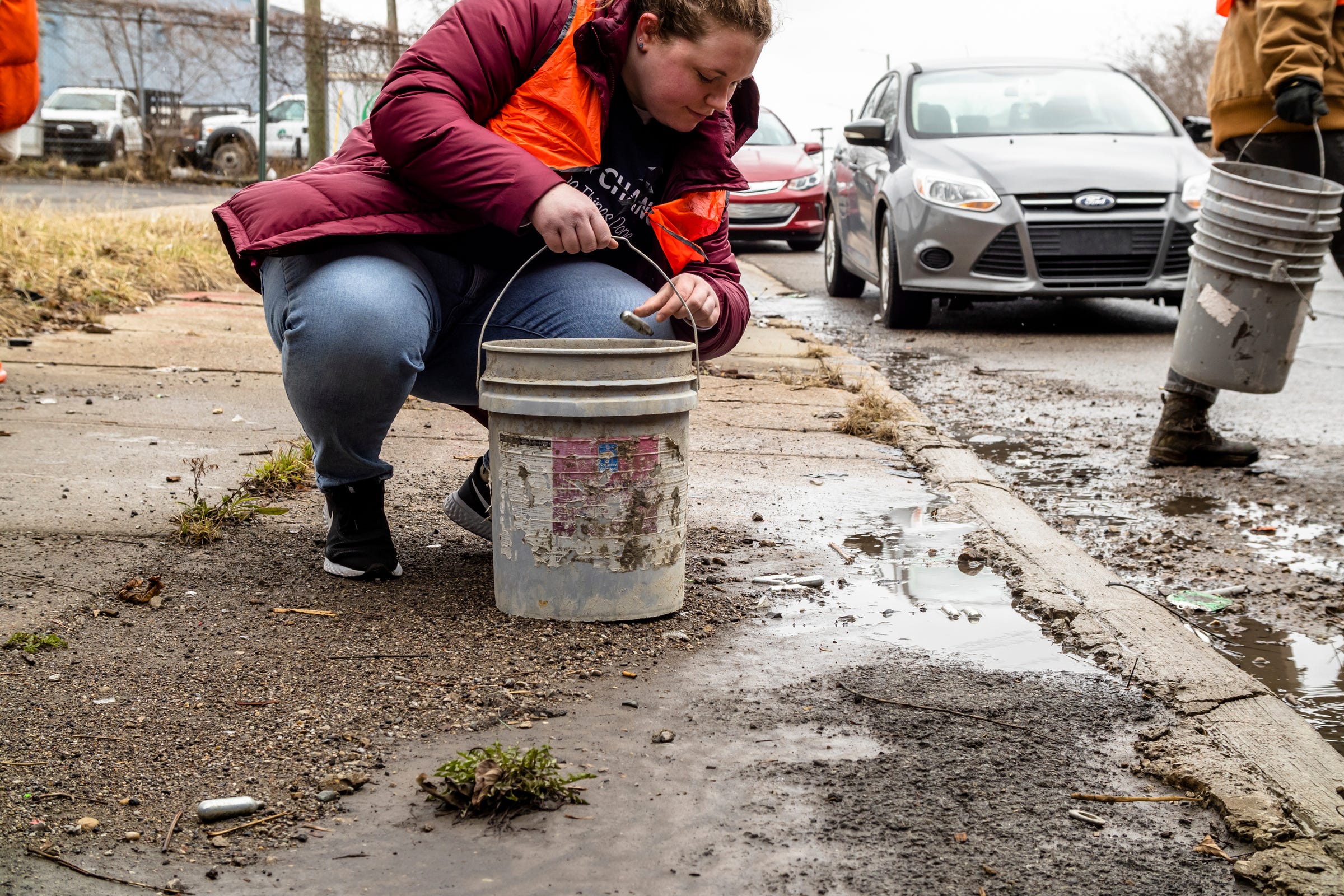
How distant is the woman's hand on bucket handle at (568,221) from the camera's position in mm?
2594

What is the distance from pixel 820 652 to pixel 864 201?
6.47 metres

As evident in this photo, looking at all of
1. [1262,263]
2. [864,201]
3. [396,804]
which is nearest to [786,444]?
[1262,263]

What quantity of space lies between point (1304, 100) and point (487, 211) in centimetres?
303

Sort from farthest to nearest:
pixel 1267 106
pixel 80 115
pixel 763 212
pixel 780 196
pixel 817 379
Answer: pixel 80 115, pixel 763 212, pixel 780 196, pixel 817 379, pixel 1267 106

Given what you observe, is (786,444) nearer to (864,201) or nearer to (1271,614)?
(1271,614)

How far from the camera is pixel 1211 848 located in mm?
1898

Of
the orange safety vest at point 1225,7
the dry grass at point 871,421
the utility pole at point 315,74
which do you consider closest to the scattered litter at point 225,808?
the dry grass at point 871,421

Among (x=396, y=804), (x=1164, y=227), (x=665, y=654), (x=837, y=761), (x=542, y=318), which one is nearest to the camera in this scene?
(x=396, y=804)

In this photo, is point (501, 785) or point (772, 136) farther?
point (772, 136)

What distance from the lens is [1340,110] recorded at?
15.2 feet

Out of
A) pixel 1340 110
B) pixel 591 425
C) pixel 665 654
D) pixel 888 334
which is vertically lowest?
pixel 888 334

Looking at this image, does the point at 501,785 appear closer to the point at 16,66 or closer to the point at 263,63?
the point at 16,66

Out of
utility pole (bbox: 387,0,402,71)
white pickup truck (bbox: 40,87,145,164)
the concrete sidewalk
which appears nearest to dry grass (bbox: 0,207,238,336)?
the concrete sidewalk

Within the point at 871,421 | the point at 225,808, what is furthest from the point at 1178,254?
the point at 225,808
